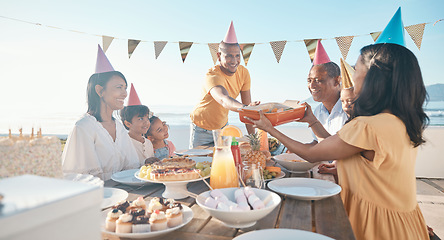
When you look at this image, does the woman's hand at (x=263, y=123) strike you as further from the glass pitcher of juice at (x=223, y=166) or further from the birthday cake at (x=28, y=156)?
the birthday cake at (x=28, y=156)

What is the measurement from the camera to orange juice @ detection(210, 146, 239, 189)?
4.00 feet

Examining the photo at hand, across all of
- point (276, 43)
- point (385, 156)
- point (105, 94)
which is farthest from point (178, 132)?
point (385, 156)

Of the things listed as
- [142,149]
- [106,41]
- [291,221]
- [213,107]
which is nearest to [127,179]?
[291,221]

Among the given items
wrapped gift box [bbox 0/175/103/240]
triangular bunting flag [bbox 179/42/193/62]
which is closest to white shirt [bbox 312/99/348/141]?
wrapped gift box [bbox 0/175/103/240]

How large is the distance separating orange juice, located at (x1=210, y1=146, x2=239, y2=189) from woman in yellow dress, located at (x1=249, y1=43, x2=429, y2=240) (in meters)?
0.57

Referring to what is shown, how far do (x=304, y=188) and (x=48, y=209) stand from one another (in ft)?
3.96

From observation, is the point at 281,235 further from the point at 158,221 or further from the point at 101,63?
the point at 101,63

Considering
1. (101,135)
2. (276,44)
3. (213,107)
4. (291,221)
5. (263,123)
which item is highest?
(276,44)

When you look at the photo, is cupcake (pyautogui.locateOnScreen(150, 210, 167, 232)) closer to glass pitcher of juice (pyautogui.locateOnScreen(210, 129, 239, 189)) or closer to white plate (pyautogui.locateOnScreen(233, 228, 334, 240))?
white plate (pyautogui.locateOnScreen(233, 228, 334, 240))

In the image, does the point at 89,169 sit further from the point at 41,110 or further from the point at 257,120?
the point at 41,110

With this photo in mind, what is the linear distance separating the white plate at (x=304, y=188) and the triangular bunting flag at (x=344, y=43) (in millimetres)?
3604

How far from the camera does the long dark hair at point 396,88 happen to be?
1.37 metres

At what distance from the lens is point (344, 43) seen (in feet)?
14.5

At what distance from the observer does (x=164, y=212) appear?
0.93 meters
